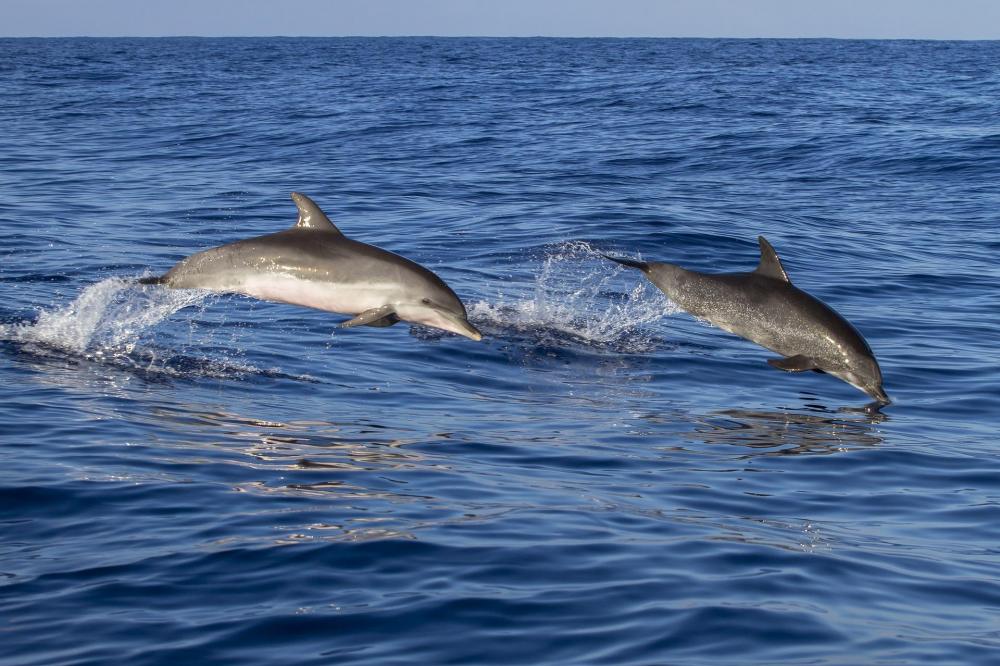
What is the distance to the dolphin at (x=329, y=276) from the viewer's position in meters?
8.77

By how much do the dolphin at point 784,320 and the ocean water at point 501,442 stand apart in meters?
0.36

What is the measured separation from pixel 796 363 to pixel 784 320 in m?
0.47

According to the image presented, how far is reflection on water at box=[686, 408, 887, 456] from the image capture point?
8.46 m

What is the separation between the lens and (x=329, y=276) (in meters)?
8.76

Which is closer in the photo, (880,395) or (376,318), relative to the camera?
(376,318)

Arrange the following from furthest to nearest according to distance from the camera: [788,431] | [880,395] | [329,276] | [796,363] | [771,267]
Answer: [880,395] → [771,267] → [796,363] → [788,431] → [329,276]

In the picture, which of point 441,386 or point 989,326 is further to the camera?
point 989,326

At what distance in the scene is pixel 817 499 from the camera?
7.32 m

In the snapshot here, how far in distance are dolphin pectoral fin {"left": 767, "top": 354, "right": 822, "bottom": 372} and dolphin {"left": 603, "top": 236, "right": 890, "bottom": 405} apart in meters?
0.11

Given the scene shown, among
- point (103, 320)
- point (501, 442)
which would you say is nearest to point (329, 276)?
point (501, 442)

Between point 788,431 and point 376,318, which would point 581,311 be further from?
point 376,318

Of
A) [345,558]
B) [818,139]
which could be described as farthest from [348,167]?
[345,558]

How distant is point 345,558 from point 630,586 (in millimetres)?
1219

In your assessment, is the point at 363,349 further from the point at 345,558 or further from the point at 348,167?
the point at 348,167
